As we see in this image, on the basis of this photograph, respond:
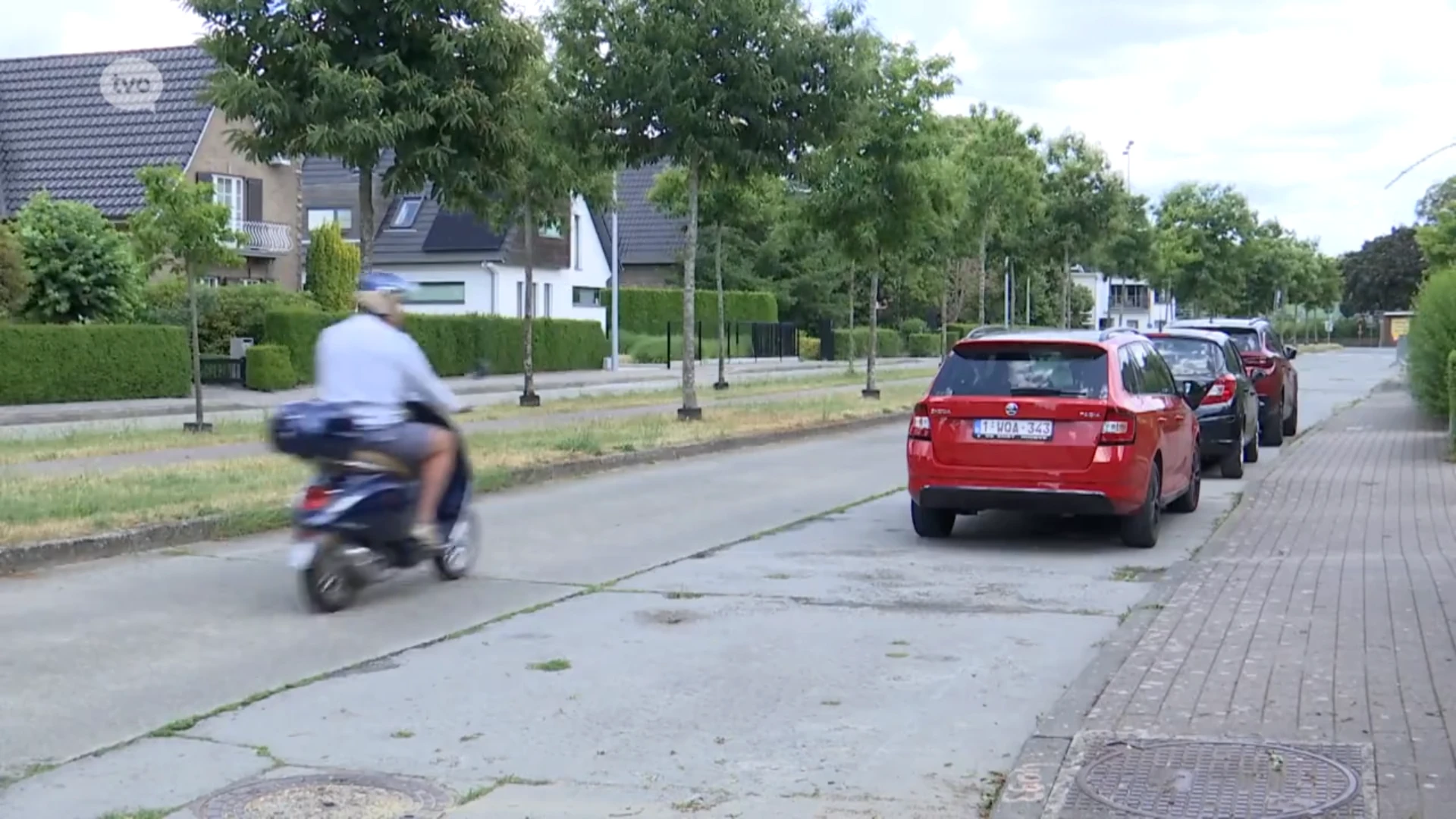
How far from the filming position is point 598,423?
2058cm

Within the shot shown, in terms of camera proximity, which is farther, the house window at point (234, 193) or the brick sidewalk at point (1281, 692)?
the house window at point (234, 193)

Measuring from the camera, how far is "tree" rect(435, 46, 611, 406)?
1825 cm

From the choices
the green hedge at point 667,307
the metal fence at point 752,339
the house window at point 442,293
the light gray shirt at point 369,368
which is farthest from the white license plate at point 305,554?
the green hedge at point 667,307

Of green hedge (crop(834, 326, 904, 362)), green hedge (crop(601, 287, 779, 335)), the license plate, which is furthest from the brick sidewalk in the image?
green hedge (crop(834, 326, 904, 362))

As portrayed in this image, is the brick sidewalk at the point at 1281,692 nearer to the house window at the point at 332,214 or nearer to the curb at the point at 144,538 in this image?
the curb at the point at 144,538

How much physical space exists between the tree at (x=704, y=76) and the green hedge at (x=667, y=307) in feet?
118

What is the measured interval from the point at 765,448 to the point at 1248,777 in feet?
47.0

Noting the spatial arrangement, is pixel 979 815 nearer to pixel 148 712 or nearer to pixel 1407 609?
pixel 148 712

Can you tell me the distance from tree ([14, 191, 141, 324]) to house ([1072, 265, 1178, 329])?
5059 centimetres

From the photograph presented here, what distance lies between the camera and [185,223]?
67.8 feet

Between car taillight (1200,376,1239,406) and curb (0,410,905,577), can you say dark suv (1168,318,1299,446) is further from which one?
curb (0,410,905,577)

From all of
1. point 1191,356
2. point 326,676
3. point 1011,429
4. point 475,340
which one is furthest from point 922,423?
point 475,340

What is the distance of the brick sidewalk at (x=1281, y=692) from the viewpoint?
16.8 ft

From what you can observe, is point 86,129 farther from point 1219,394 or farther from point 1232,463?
point 1232,463
